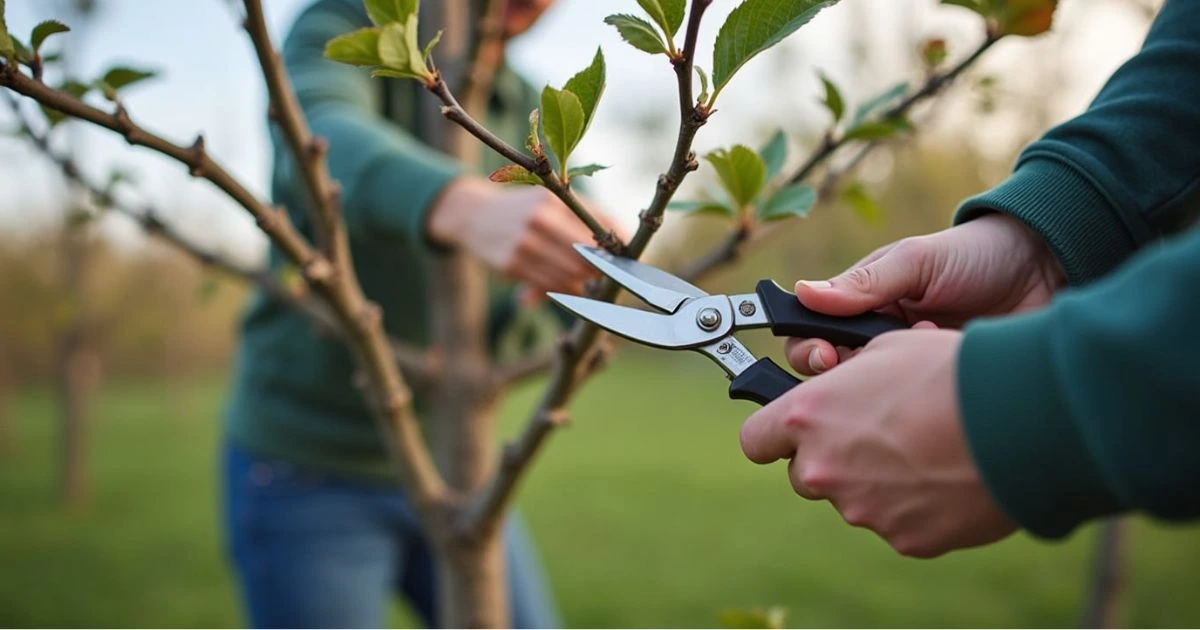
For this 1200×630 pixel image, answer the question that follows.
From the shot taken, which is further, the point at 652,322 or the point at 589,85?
the point at 652,322

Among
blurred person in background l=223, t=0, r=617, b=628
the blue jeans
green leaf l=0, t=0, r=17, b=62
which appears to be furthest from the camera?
the blue jeans

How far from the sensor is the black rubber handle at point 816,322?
2.90 ft

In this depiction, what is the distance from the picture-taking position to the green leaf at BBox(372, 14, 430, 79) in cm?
67

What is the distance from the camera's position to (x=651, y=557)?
5.44 m

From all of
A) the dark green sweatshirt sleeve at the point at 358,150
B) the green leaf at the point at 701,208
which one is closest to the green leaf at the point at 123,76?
the dark green sweatshirt sleeve at the point at 358,150

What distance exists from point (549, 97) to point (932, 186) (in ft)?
22.7

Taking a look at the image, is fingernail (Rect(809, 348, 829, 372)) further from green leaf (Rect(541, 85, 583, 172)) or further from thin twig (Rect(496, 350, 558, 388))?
thin twig (Rect(496, 350, 558, 388))

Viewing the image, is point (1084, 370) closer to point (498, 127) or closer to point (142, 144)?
point (142, 144)

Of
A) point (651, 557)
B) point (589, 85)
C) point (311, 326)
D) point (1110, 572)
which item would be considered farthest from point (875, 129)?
point (651, 557)

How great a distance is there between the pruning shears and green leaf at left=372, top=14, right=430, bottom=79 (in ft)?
0.89

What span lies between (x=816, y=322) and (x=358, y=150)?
2.82 ft

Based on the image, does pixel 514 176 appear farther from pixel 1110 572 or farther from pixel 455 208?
pixel 1110 572

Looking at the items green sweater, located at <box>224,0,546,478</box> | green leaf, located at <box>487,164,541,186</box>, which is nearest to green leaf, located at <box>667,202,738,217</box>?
green leaf, located at <box>487,164,541,186</box>

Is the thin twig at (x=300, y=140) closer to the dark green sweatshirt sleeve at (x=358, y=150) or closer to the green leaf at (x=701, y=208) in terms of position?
the dark green sweatshirt sleeve at (x=358, y=150)
